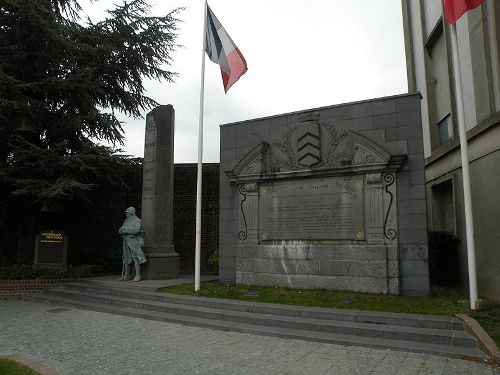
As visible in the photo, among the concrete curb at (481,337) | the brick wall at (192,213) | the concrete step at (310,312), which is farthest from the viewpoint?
the brick wall at (192,213)

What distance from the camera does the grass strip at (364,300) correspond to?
7.21 metres

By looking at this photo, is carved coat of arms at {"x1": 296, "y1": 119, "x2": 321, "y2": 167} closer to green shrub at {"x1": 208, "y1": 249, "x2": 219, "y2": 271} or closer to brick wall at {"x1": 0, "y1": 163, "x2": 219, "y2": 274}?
green shrub at {"x1": 208, "y1": 249, "x2": 219, "y2": 271}

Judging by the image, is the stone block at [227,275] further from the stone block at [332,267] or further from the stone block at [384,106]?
the stone block at [384,106]

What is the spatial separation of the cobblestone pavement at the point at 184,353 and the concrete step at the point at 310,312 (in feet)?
3.45

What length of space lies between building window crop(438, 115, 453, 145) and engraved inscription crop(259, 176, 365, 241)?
588 cm

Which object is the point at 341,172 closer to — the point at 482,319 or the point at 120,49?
the point at 482,319

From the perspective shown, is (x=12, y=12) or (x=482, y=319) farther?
(x=12, y=12)

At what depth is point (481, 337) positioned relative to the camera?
5.89 metres

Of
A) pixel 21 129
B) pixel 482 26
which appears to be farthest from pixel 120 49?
pixel 482 26

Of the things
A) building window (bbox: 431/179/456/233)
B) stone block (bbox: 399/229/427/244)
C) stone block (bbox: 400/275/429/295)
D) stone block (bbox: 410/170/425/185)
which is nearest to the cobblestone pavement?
stone block (bbox: 400/275/429/295)

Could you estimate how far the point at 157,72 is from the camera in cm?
1603

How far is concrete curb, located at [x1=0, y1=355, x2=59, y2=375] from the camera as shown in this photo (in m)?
5.13

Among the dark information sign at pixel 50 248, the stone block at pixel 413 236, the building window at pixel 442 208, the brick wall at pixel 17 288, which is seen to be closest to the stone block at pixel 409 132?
the stone block at pixel 413 236

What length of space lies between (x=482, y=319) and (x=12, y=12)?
1504cm
